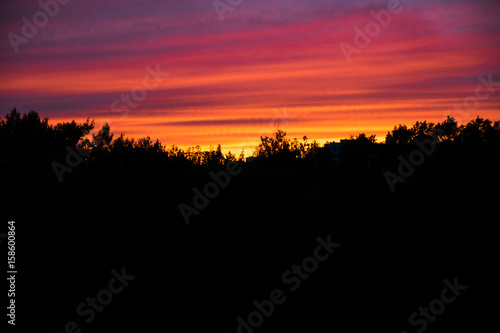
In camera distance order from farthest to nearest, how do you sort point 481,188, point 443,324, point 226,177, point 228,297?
point 226,177 → point 481,188 → point 228,297 → point 443,324

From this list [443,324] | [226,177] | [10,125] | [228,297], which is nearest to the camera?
[443,324]

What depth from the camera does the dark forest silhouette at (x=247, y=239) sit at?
27.6 metres

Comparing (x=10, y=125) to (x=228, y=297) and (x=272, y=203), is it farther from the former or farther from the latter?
(x=228, y=297)

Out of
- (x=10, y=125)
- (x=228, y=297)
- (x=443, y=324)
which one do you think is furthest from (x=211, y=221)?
(x=10, y=125)

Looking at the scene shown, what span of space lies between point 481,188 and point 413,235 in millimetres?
5236

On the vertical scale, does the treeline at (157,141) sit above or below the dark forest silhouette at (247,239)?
above

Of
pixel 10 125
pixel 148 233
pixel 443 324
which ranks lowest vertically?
pixel 443 324

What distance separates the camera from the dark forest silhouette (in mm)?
27625

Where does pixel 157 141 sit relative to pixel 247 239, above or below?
above

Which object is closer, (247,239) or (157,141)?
(247,239)

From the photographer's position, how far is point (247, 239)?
3369cm

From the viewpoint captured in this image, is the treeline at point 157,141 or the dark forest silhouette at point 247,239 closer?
the dark forest silhouette at point 247,239

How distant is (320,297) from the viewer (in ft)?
99.7

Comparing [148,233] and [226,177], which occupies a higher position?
[226,177]
